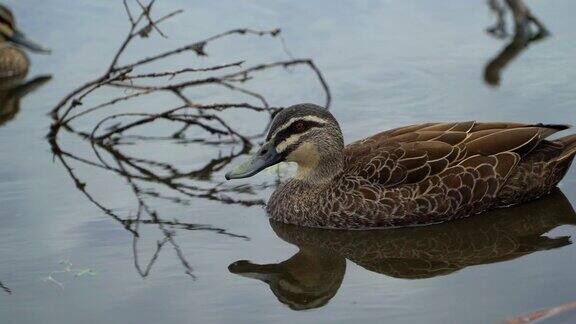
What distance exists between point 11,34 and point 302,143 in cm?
581

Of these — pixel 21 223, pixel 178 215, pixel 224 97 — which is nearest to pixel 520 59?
pixel 224 97

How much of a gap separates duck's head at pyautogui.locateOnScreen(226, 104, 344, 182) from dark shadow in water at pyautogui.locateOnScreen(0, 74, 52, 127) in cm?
368

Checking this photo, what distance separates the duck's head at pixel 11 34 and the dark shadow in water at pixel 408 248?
5.45m

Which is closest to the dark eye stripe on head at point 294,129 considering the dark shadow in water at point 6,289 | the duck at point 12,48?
the dark shadow in water at point 6,289

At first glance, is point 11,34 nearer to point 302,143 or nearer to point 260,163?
point 260,163

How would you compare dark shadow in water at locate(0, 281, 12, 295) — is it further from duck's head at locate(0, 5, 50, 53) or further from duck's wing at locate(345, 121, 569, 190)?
duck's head at locate(0, 5, 50, 53)

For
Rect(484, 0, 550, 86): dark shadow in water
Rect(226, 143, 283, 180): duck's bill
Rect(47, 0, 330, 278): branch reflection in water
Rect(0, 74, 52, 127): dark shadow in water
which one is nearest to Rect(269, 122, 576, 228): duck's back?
Rect(226, 143, 283, 180): duck's bill

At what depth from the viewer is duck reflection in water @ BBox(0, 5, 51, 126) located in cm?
1392

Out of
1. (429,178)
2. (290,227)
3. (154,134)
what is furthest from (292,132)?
(154,134)

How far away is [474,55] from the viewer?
44.8 ft

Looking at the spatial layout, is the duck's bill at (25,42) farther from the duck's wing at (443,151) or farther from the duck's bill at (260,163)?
the duck's wing at (443,151)

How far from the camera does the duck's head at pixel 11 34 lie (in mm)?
14617

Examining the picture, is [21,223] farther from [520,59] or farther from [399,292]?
[520,59]

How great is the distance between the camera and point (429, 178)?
10094 millimetres
